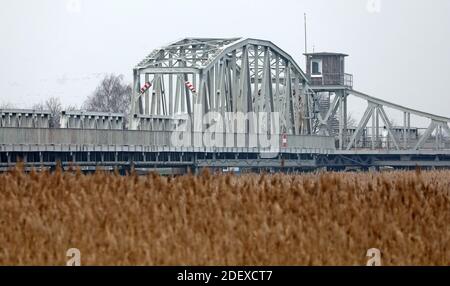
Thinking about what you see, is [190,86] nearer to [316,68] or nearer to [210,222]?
[316,68]

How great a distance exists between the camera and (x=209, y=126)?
112062 millimetres

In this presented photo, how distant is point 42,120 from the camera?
94.1 m

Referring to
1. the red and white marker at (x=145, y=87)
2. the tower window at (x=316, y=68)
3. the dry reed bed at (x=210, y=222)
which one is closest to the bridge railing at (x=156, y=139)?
the red and white marker at (x=145, y=87)

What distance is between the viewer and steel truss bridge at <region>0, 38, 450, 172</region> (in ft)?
294

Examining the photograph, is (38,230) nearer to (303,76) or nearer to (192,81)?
(192,81)

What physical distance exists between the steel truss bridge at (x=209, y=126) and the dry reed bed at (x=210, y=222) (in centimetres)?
4593

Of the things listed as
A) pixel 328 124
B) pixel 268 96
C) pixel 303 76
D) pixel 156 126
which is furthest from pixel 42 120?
pixel 328 124

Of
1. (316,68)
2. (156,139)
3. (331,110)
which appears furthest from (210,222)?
(316,68)

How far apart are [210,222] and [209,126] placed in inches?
3218

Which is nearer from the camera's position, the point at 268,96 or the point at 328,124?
the point at 268,96

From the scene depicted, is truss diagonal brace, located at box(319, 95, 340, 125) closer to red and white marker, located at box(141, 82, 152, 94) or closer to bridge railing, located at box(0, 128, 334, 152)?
bridge railing, located at box(0, 128, 334, 152)

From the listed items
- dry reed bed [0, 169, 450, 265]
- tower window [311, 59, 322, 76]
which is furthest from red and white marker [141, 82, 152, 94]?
dry reed bed [0, 169, 450, 265]

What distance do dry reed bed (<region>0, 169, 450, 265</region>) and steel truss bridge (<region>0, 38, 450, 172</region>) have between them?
4593 centimetres
